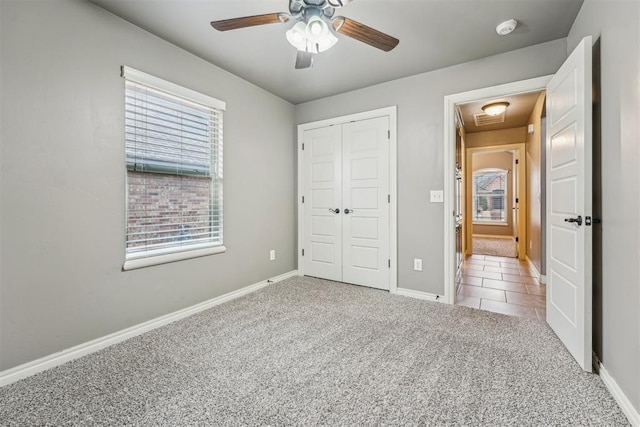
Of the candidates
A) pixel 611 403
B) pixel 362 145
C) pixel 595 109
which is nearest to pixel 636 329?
pixel 611 403

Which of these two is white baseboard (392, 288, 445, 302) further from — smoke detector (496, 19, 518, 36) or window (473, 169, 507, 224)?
window (473, 169, 507, 224)

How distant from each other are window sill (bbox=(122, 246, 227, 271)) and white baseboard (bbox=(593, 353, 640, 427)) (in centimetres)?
302

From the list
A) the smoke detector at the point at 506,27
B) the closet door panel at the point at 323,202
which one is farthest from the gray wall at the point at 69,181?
the smoke detector at the point at 506,27

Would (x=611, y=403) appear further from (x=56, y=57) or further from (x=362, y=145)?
(x=56, y=57)

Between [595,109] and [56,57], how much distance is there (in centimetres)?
348

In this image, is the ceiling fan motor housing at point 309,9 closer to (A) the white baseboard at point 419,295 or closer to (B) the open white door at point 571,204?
(B) the open white door at point 571,204

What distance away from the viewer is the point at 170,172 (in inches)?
101

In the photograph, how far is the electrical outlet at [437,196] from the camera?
3025 mm

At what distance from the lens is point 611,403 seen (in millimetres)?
1469

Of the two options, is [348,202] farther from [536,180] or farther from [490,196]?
[490,196]

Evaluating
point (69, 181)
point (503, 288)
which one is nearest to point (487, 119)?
point (503, 288)

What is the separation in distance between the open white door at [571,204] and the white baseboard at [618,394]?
66 millimetres

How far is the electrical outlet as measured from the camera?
3025 mm

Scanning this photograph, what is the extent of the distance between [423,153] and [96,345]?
3.34m
